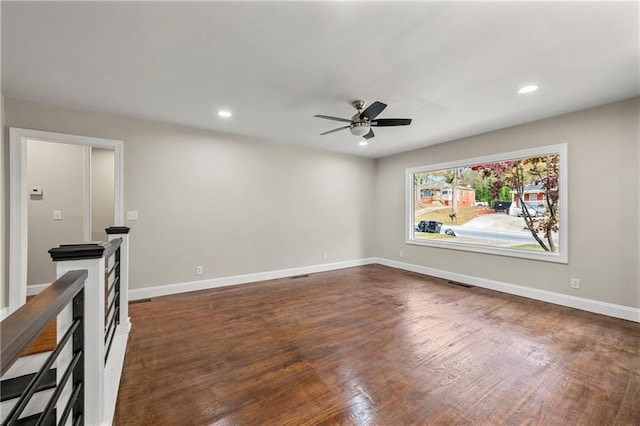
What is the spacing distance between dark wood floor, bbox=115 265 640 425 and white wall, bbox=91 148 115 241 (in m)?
2.59

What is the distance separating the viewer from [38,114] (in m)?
3.21

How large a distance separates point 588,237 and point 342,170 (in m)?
4.06

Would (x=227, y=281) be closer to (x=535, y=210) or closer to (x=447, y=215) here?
(x=447, y=215)

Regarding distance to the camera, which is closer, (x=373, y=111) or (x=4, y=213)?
(x=373, y=111)

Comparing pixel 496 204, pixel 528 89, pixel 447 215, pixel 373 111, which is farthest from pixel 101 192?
pixel 496 204

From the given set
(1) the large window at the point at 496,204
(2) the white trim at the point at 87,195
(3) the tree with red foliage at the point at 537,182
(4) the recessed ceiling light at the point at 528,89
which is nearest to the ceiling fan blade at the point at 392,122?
(4) the recessed ceiling light at the point at 528,89

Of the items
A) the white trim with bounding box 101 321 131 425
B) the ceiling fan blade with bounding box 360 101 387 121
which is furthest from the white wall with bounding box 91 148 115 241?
the ceiling fan blade with bounding box 360 101 387 121

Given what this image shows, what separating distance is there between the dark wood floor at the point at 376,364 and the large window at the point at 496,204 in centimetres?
100

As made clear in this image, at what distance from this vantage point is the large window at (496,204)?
3771mm

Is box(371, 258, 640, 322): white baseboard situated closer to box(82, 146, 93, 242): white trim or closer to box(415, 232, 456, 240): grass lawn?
box(415, 232, 456, 240): grass lawn

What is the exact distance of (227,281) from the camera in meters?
4.46

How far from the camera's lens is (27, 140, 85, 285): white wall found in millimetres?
4023

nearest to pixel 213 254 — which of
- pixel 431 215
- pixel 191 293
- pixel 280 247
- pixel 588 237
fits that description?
pixel 191 293

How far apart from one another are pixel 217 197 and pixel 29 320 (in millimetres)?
3856
